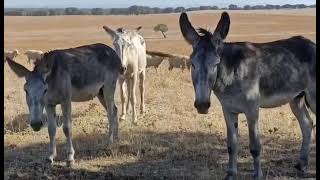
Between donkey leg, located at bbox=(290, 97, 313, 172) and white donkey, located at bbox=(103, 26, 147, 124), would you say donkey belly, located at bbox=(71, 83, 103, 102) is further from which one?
donkey leg, located at bbox=(290, 97, 313, 172)

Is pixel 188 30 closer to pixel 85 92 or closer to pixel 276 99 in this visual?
pixel 276 99

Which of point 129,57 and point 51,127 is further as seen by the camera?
point 129,57

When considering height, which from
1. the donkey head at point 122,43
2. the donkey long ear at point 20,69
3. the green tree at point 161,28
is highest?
the green tree at point 161,28

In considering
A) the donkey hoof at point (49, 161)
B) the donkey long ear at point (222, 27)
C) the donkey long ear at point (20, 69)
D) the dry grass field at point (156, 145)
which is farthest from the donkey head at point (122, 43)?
the donkey long ear at point (222, 27)

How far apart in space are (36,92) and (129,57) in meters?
4.22

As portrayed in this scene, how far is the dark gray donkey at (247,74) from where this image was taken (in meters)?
5.62

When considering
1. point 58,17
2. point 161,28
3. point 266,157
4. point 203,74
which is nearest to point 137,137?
point 266,157

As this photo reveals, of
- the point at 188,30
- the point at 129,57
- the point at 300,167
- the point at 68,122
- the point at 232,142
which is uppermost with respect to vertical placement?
the point at 129,57

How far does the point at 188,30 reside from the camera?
19.6ft

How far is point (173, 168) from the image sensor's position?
718cm

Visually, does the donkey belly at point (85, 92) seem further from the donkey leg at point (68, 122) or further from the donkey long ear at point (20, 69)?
the donkey long ear at point (20, 69)

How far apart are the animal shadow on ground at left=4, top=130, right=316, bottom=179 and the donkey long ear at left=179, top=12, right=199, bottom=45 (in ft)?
5.91

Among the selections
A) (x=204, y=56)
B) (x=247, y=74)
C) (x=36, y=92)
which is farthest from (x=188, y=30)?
(x=36, y=92)

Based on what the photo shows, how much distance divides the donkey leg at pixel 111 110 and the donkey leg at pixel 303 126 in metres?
2.76
